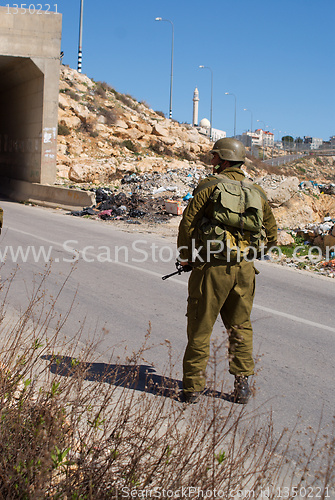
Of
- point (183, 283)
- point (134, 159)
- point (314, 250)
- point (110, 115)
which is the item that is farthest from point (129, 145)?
point (183, 283)

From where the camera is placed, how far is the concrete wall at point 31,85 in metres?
20.0

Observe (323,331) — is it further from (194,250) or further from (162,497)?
(162,497)

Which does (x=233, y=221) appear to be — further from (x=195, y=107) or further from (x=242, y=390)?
(x=195, y=107)

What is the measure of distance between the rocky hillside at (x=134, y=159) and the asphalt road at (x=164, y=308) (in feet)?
21.2

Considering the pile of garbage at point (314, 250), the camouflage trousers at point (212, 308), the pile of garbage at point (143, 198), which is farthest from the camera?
Answer: the pile of garbage at point (143, 198)

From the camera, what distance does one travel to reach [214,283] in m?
3.83

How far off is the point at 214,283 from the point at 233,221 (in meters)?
0.47

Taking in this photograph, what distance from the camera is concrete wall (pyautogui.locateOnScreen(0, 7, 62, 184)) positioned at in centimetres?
1998

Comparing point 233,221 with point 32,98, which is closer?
point 233,221

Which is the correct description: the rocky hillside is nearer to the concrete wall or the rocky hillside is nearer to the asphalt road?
the concrete wall

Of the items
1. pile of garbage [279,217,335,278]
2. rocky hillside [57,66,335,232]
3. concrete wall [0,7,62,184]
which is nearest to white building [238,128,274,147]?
rocky hillside [57,66,335,232]

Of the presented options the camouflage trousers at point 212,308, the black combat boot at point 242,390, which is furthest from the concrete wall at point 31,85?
the black combat boot at point 242,390

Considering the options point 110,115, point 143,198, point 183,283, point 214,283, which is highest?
point 110,115

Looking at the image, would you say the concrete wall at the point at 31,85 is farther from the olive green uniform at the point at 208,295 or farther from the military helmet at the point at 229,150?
the olive green uniform at the point at 208,295
